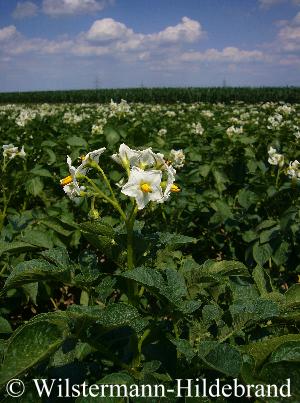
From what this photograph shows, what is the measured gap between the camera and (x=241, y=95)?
1662 inches

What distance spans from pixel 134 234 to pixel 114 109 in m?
3.68

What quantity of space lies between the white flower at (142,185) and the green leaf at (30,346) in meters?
0.47

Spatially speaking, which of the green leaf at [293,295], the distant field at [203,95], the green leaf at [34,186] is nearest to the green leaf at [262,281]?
the green leaf at [293,295]

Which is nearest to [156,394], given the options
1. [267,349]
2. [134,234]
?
[267,349]

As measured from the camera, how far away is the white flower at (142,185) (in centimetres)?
127

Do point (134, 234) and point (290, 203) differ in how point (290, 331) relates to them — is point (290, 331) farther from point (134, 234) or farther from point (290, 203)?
point (290, 203)

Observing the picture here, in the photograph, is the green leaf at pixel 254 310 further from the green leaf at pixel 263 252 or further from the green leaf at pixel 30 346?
the green leaf at pixel 263 252

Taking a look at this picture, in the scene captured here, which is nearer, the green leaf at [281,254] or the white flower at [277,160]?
the green leaf at [281,254]

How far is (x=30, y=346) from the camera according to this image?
0.87 meters

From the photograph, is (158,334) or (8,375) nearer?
(8,375)

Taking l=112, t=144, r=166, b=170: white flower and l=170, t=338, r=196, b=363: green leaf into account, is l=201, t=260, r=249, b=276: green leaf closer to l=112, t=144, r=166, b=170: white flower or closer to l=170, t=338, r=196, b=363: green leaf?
l=170, t=338, r=196, b=363: green leaf

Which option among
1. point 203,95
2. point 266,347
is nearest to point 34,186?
point 266,347

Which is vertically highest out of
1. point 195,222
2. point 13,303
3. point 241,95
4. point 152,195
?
point 241,95

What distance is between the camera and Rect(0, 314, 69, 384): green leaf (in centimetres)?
83
